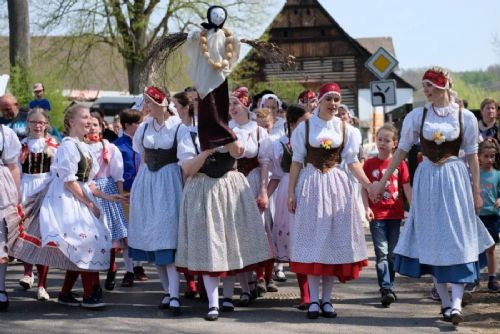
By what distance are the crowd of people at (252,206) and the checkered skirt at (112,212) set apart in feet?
0.86

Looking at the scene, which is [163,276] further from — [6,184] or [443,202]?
[443,202]

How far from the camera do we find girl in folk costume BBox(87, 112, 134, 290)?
906 cm

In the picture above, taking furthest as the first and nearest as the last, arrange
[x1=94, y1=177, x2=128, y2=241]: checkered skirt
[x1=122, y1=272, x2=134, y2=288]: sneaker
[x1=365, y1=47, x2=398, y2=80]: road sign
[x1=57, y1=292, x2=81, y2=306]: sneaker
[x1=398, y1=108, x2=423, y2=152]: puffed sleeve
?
[x1=365, y1=47, x2=398, y2=80]: road sign → [x1=122, y1=272, x2=134, y2=288]: sneaker → [x1=94, y1=177, x2=128, y2=241]: checkered skirt → [x1=57, y1=292, x2=81, y2=306]: sneaker → [x1=398, y1=108, x2=423, y2=152]: puffed sleeve

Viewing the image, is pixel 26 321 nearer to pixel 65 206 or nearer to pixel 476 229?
pixel 65 206

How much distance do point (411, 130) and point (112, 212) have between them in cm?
310

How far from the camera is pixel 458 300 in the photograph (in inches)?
296

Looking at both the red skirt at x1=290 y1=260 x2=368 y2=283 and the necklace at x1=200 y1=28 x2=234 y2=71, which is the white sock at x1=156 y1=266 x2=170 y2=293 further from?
the necklace at x1=200 y1=28 x2=234 y2=71

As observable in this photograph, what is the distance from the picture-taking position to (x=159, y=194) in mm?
8164

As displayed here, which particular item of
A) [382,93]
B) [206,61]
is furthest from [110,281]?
[382,93]

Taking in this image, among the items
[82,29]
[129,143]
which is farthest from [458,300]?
[82,29]

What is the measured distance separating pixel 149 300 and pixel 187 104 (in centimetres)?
198


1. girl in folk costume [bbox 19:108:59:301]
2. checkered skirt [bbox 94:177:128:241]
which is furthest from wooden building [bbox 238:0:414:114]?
checkered skirt [bbox 94:177:128:241]

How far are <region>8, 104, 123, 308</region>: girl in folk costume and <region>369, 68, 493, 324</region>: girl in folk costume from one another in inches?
103

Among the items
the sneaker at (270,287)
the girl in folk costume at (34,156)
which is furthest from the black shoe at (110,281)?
the sneaker at (270,287)
